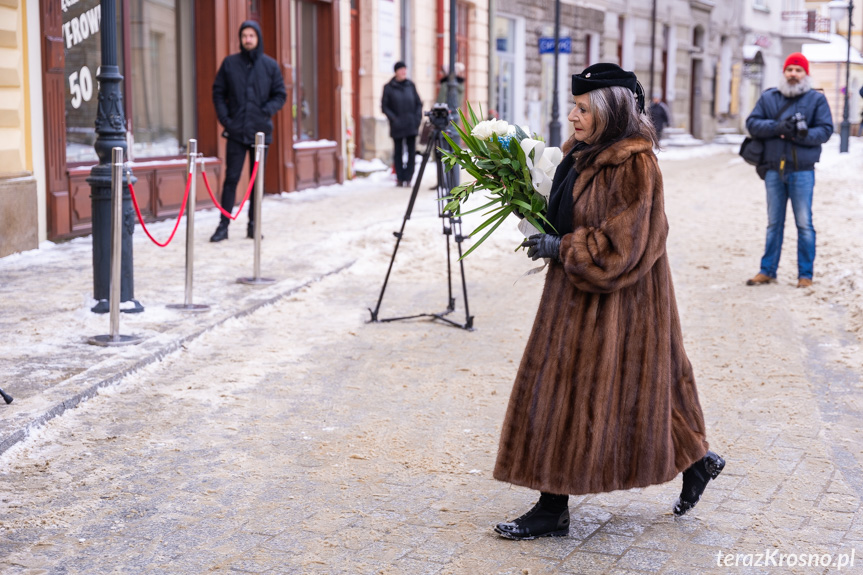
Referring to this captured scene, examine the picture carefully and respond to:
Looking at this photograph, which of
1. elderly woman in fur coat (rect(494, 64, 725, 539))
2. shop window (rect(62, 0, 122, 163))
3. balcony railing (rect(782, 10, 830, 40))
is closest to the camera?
elderly woman in fur coat (rect(494, 64, 725, 539))

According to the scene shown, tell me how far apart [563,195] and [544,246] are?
0.22m

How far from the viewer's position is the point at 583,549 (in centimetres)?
387

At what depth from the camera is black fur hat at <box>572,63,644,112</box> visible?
3713 millimetres

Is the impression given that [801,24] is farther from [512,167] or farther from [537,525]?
[537,525]

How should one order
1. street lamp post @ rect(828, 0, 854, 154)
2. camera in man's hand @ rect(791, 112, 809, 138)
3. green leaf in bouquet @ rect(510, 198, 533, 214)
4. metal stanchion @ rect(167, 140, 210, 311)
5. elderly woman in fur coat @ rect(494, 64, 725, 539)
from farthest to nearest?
street lamp post @ rect(828, 0, 854, 154) → camera in man's hand @ rect(791, 112, 809, 138) → metal stanchion @ rect(167, 140, 210, 311) → green leaf in bouquet @ rect(510, 198, 533, 214) → elderly woman in fur coat @ rect(494, 64, 725, 539)

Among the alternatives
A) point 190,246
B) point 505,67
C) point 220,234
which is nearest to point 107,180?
point 190,246

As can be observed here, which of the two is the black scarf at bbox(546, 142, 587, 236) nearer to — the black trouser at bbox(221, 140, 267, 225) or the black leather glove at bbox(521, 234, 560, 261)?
the black leather glove at bbox(521, 234, 560, 261)

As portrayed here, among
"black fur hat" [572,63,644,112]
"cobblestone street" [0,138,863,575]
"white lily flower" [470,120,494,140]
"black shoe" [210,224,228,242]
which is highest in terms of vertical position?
"black fur hat" [572,63,644,112]

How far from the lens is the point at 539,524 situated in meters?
3.93

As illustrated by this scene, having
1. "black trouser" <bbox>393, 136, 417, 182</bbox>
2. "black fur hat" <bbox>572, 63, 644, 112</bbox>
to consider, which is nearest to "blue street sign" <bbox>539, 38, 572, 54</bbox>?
"black trouser" <bbox>393, 136, 417, 182</bbox>

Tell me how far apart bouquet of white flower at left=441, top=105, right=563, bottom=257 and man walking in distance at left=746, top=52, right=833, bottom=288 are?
5280mm

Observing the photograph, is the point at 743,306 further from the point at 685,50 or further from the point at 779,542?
the point at 685,50

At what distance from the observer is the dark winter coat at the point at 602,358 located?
3.72 meters

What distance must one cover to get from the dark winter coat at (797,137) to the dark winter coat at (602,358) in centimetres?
537
